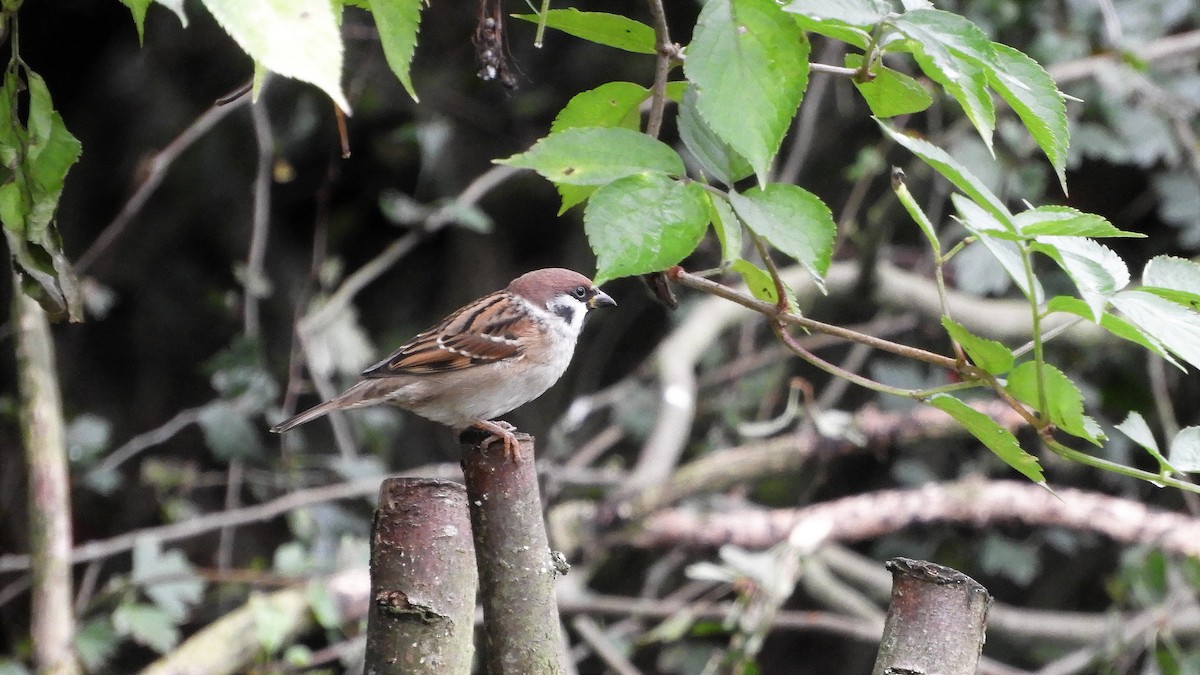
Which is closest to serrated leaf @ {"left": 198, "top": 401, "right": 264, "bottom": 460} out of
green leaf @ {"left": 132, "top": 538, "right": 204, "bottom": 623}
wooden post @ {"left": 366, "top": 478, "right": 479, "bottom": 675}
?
green leaf @ {"left": 132, "top": 538, "right": 204, "bottom": 623}

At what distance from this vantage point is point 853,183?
461cm

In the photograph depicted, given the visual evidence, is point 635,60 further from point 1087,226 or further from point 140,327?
point 1087,226

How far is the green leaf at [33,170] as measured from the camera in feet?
3.81

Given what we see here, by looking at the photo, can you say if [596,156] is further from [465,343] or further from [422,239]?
[422,239]

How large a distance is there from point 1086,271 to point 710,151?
33 centimetres

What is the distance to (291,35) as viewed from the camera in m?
0.71

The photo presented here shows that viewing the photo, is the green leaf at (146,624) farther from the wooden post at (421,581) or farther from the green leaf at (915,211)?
the green leaf at (915,211)

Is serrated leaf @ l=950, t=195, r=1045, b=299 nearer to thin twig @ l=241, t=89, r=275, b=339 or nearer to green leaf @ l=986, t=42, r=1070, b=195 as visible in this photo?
green leaf @ l=986, t=42, r=1070, b=195

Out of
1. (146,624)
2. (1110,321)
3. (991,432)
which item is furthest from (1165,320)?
(146,624)

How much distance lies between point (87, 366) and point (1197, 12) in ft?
14.5

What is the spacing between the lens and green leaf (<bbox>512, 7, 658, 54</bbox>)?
1.06 metres

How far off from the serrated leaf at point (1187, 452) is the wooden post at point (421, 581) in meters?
0.68

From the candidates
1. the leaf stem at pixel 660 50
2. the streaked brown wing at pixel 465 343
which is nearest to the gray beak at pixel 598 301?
the streaked brown wing at pixel 465 343

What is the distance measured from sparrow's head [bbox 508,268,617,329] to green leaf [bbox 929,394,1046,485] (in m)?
1.78
